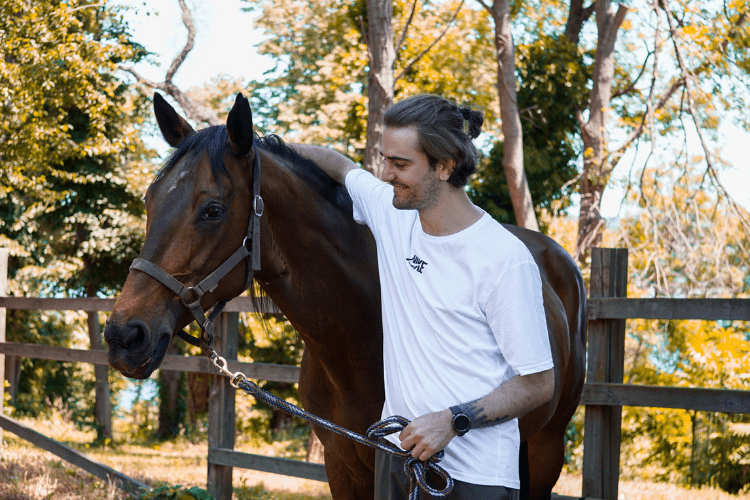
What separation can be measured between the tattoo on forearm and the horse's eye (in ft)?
3.16

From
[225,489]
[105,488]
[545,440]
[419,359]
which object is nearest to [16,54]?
[105,488]

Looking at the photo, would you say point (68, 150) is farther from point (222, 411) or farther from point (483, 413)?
point (483, 413)

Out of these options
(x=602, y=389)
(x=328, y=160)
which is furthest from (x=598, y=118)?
(x=328, y=160)

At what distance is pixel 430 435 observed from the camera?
1438 mm

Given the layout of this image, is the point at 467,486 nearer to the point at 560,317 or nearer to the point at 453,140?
the point at 453,140

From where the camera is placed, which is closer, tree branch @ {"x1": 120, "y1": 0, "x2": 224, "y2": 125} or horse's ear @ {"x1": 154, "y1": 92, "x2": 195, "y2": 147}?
horse's ear @ {"x1": 154, "y1": 92, "x2": 195, "y2": 147}

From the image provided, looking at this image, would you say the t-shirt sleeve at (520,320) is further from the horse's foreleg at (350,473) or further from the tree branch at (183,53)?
the tree branch at (183,53)

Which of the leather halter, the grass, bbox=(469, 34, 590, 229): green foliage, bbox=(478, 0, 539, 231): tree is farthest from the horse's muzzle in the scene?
bbox=(469, 34, 590, 229): green foliage

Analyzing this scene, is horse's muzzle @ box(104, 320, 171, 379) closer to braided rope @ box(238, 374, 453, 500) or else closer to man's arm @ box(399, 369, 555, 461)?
braided rope @ box(238, 374, 453, 500)

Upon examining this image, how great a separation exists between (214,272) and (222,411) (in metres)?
2.73

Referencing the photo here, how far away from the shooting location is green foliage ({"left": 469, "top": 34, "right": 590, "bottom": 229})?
41.4 ft

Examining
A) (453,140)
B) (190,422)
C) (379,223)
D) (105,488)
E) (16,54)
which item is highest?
(16,54)

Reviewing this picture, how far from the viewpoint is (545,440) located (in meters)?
3.44

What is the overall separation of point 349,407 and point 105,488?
3.56 m
